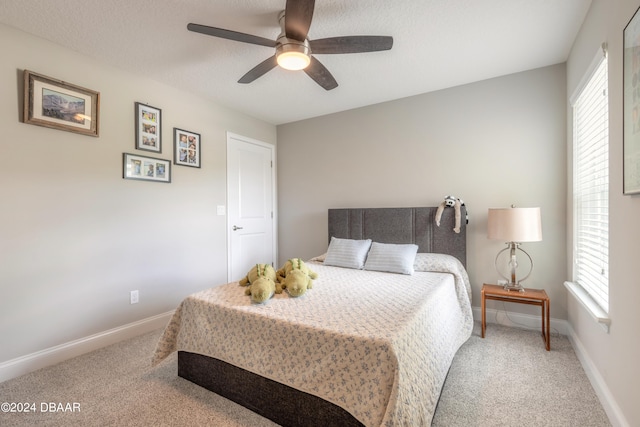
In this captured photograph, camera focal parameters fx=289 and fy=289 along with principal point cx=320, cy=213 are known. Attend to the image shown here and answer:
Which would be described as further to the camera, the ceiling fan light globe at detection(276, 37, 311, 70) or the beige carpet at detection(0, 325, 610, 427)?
the ceiling fan light globe at detection(276, 37, 311, 70)

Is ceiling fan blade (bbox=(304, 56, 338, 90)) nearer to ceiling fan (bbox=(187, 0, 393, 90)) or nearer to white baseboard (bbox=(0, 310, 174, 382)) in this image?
ceiling fan (bbox=(187, 0, 393, 90))

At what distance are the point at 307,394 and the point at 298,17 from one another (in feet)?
6.62

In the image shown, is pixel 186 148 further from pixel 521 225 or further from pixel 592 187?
pixel 592 187

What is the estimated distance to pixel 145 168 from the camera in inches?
111

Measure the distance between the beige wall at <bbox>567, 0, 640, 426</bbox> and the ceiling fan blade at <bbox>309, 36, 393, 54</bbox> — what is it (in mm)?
1164

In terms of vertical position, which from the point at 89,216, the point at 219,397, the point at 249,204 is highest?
the point at 249,204

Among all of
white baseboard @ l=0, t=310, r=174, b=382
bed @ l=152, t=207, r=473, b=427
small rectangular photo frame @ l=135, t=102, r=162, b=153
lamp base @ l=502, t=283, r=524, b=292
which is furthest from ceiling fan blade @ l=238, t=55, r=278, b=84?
lamp base @ l=502, t=283, r=524, b=292

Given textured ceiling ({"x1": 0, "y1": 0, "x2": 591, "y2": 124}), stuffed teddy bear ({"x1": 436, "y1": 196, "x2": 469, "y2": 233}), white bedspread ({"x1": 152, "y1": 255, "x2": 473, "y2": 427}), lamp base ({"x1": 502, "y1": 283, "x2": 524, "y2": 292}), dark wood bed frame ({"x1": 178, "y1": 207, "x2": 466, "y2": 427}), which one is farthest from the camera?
stuffed teddy bear ({"x1": 436, "y1": 196, "x2": 469, "y2": 233})

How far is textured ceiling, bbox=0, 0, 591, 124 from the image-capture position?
1.89 metres

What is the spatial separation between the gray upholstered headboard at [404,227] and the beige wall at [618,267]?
1282 mm

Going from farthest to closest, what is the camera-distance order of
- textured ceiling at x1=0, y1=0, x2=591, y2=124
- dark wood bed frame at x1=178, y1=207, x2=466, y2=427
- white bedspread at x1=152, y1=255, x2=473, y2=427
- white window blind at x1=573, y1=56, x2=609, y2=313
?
textured ceiling at x1=0, y1=0, x2=591, y2=124
white window blind at x1=573, y1=56, x2=609, y2=313
dark wood bed frame at x1=178, y1=207, x2=466, y2=427
white bedspread at x1=152, y1=255, x2=473, y2=427

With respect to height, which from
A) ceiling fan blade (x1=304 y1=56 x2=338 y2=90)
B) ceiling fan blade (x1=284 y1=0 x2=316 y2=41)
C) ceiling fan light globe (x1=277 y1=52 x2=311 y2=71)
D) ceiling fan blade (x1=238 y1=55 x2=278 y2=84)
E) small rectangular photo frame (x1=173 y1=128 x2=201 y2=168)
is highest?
ceiling fan blade (x1=284 y1=0 x2=316 y2=41)

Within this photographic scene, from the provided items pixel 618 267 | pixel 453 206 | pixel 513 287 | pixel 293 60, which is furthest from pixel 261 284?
pixel 513 287

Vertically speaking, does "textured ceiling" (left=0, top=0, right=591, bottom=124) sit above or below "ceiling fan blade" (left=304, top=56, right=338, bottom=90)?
above
